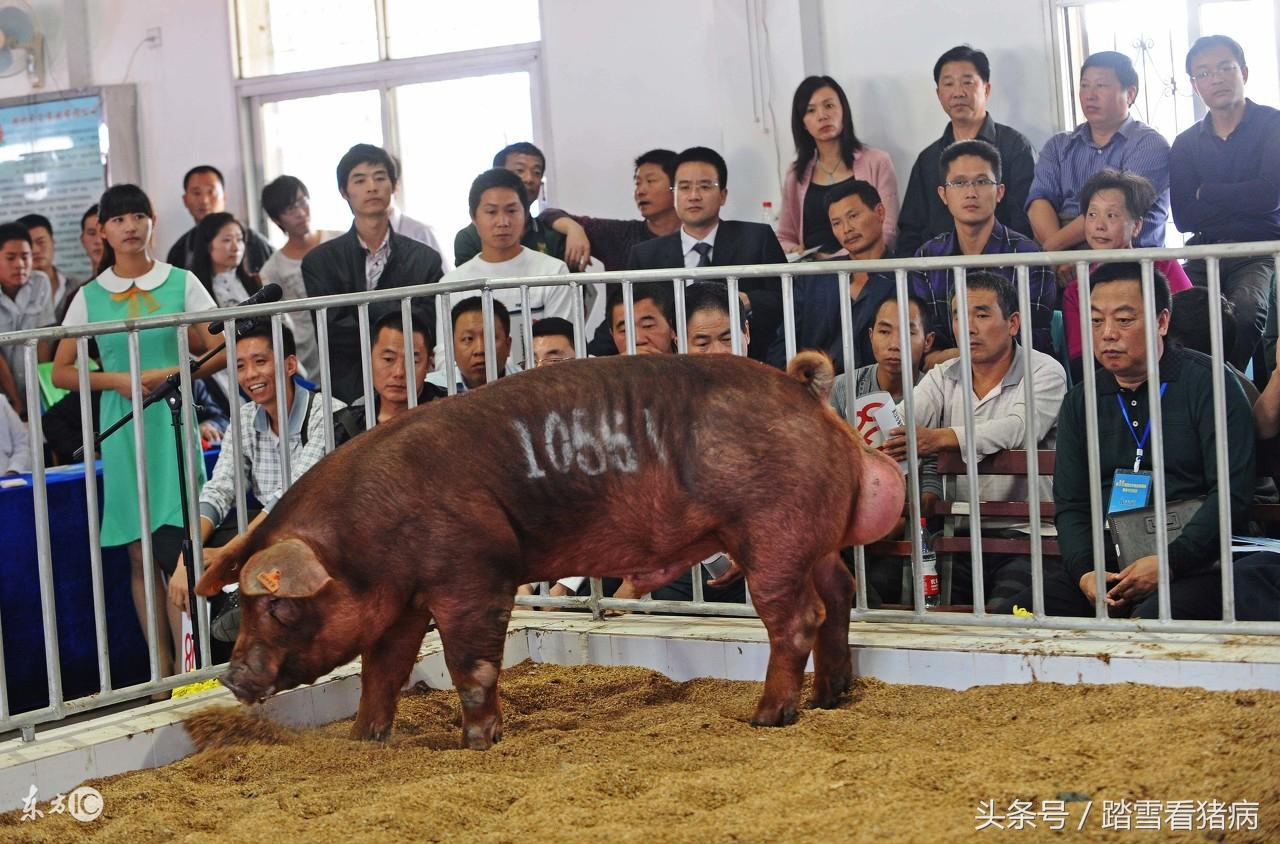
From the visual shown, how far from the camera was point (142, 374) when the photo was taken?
5473mm

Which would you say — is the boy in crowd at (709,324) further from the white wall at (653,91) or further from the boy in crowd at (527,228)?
the white wall at (653,91)

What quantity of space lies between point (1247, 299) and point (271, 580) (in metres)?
3.73

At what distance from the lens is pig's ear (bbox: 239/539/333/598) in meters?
3.46

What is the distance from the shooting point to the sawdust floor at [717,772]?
296cm

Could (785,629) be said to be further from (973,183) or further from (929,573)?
(973,183)

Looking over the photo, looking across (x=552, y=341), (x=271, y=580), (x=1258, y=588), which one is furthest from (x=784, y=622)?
(x=552, y=341)

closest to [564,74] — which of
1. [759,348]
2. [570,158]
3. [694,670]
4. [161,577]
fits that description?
[570,158]

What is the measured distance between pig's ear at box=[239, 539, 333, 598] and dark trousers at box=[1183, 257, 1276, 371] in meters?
3.48

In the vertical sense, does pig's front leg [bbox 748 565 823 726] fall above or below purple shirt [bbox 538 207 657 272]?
below

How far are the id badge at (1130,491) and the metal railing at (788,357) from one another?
0.47ft

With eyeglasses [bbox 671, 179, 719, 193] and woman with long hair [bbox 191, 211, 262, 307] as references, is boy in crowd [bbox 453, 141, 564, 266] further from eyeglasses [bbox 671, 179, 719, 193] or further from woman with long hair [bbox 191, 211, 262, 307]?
woman with long hair [bbox 191, 211, 262, 307]

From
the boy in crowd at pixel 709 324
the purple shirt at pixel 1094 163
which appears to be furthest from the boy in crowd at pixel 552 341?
the purple shirt at pixel 1094 163

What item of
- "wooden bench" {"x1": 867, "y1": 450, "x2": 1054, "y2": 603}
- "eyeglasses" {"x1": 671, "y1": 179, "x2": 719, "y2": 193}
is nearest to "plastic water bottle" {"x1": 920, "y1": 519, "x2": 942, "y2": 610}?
"wooden bench" {"x1": 867, "y1": 450, "x2": 1054, "y2": 603}

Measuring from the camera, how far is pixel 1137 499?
428cm
